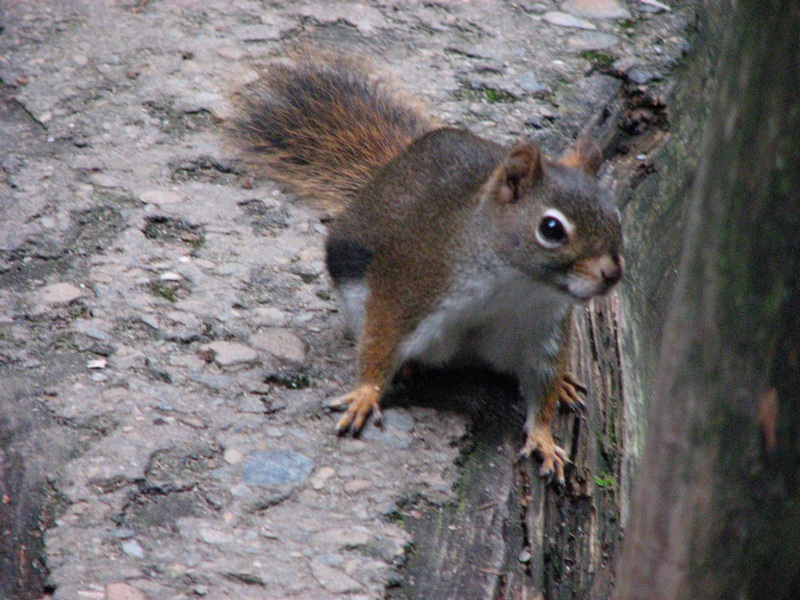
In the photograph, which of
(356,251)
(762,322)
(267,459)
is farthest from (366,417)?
(762,322)

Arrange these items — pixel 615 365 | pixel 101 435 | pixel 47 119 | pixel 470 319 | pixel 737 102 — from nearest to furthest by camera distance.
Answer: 1. pixel 737 102
2. pixel 101 435
3. pixel 470 319
4. pixel 615 365
5. pixel 47 119

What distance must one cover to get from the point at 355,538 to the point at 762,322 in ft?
3.12

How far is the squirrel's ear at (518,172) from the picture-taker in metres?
1.96

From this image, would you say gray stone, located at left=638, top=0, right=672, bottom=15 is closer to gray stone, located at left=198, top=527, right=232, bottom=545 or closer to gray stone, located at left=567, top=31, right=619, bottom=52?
gray stone, located at left=567, top=31, right=619, bottom=52

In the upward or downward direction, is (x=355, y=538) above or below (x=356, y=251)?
below

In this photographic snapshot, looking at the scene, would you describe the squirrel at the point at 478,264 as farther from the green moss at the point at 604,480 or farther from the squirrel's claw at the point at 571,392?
the green moss at the point at 604,480

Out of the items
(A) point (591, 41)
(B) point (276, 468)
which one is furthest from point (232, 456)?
(A) point (591, 41)

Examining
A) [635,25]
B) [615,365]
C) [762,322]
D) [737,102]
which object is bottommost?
[615,365]

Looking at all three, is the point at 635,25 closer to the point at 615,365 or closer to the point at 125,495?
the point at 615,365

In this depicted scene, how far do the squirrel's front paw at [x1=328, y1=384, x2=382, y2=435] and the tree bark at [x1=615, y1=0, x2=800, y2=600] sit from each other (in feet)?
2.81

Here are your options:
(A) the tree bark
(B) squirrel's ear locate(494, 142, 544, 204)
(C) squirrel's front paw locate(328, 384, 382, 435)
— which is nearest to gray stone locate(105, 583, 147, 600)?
(C) squirrel's front paw locate(328, 384, 382, 435)

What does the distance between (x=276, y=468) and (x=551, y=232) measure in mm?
689

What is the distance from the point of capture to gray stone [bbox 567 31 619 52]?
140 inches

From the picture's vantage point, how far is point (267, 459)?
196 cm
